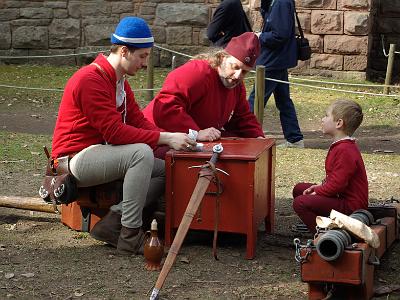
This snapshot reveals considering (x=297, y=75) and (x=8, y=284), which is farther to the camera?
(x=297, y=75)

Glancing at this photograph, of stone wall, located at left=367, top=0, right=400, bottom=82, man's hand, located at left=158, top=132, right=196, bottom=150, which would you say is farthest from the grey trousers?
stone wall, located at left=367, top=0, right=400, bottom=82

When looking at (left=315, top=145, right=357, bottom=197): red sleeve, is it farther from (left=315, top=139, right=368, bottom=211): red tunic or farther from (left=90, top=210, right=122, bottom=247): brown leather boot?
(left=90, top=210, right=122, bottom=247): brown leather boot

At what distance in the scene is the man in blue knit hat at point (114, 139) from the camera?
5.11 meters

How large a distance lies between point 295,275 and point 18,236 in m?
1.79

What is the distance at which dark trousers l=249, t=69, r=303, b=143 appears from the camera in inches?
363

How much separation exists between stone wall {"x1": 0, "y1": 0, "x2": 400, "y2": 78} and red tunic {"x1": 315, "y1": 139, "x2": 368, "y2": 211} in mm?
8319

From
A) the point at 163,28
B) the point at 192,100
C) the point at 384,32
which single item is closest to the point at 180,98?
the point at 192,100

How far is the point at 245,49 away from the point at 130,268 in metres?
1.48

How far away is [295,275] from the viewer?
4.92 metres

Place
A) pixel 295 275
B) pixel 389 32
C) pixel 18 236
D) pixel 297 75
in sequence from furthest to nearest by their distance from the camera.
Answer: pixel 389 32, pixel 297 75, pixel 18 236, pixel 295 275

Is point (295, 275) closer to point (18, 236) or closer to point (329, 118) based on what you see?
point (329, 118)

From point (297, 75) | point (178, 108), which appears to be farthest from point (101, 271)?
point (297, 75)

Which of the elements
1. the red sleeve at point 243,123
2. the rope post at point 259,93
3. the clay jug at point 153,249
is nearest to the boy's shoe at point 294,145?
the rope post at point 259,93

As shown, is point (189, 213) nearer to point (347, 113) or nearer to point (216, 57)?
point (347, 113)
